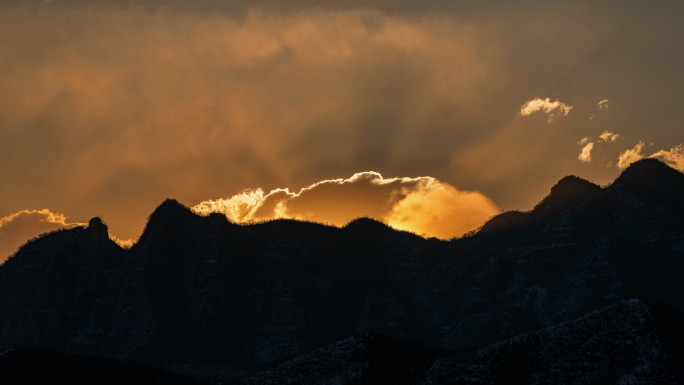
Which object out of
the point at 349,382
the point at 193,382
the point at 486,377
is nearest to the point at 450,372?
the point at 486,377

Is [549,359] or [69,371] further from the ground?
[69,371]

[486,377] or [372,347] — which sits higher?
[372,347]

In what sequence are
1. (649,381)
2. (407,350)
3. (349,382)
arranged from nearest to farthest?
(649,381)
(349,382)
(407,350)

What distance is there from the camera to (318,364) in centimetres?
10950

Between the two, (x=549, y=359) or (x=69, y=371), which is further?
(x=69, y=371)

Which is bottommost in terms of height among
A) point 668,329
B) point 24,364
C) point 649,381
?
point 649,381

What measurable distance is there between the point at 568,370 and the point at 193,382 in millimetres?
51341

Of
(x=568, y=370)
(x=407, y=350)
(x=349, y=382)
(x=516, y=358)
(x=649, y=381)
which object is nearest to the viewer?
(x=649, y=381)

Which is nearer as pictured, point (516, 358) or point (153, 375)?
point (516, 358)

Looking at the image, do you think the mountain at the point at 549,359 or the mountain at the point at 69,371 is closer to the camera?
the mountain at the point at 549,359

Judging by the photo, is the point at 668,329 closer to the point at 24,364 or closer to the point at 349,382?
the point at 349,382

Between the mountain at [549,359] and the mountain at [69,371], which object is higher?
the mountain at [69,371]

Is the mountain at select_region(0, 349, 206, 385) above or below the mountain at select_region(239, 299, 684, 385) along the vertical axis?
above

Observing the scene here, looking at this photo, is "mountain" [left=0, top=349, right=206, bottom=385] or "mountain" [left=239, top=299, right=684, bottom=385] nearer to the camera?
"mountain" [left=239, top=299, right=684, bottom=385]
